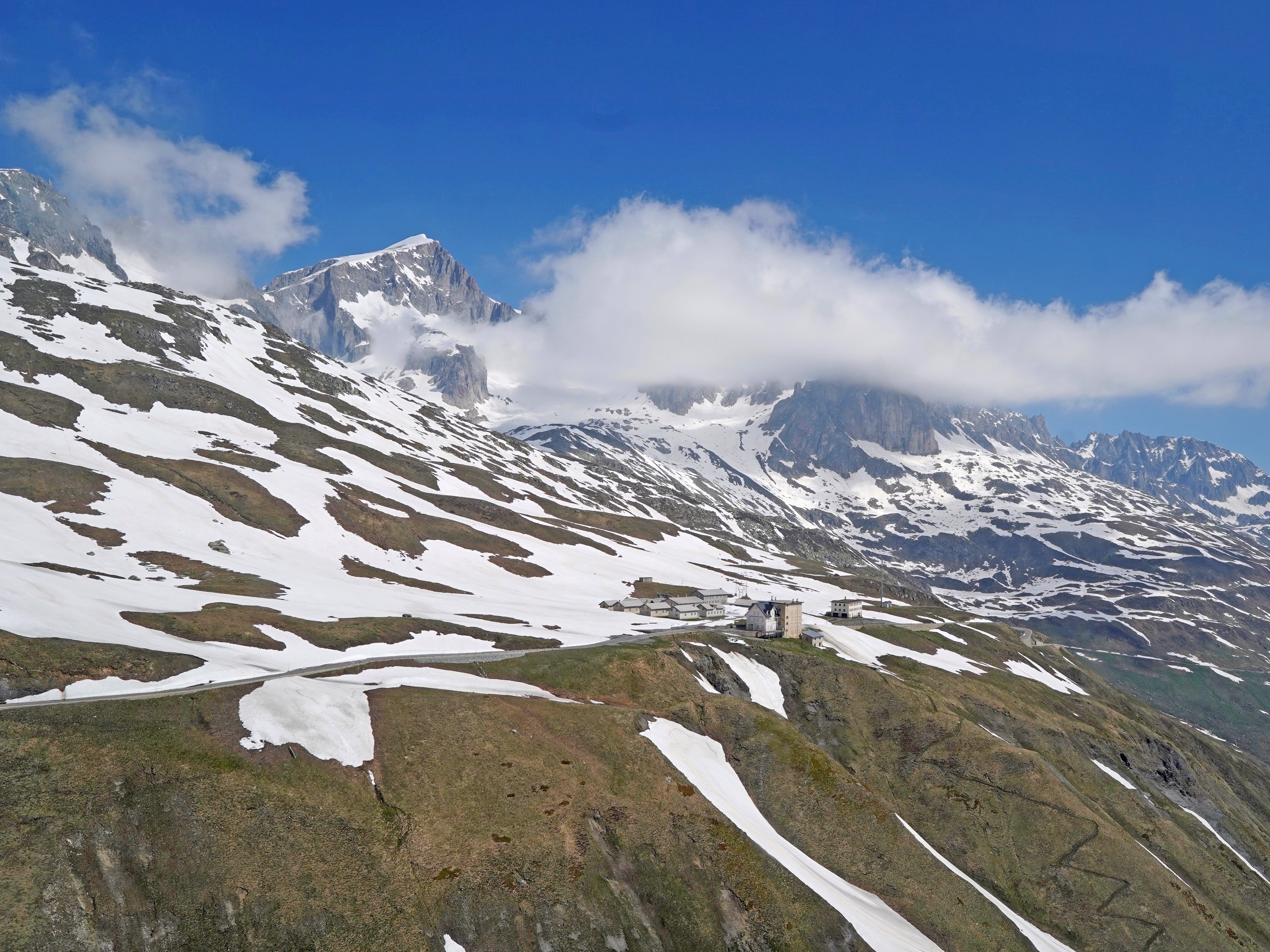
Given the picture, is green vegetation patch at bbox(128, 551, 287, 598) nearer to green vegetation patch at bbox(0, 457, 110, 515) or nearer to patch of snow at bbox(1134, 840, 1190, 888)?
green vegetation patch at bbox(0, 457, 110, 515)

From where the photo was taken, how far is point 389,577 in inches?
4732

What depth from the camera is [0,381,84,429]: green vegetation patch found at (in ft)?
412

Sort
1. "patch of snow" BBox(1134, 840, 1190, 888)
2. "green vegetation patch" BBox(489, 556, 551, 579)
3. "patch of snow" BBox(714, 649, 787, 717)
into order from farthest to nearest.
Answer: "green vegetation patch" BBox(489, 556, 551, 579)
"patch of snow" BBox(714, 649, 787, 717)
"patch of snow" BBox(1134, 840, 1190, 888)

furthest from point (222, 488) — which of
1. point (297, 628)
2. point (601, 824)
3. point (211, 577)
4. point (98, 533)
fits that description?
point (601, 824)

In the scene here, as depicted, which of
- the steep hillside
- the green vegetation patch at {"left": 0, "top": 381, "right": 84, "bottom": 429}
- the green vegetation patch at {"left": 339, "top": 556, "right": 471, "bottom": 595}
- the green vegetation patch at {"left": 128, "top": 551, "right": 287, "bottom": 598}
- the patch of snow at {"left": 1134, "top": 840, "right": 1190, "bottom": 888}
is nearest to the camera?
the steep hillside

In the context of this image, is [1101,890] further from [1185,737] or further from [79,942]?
[1185,737]

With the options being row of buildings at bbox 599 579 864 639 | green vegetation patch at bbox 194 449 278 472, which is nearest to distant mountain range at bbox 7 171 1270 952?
→ row of buildings at bbox 599 579 864 639

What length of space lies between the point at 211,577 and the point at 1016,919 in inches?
3893

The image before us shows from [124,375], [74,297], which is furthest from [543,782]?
[74,297]

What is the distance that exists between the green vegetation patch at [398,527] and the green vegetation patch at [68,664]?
76.8 meters

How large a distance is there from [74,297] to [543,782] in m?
221

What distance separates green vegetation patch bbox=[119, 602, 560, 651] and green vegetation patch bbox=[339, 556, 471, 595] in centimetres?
2498

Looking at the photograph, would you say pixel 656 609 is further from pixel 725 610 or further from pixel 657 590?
pixel 657 590

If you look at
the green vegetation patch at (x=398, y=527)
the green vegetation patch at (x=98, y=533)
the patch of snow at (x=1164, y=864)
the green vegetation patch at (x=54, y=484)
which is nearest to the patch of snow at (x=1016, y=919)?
the patch of snow at (x=1164, y=864)
